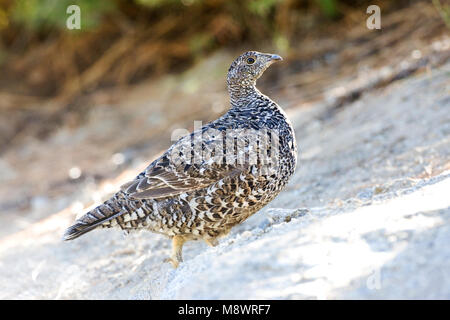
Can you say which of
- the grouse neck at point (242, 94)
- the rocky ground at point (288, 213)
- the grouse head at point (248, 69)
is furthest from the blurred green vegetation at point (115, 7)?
the grouse neck at point (242, 94)

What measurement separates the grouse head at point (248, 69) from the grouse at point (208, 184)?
0.60m

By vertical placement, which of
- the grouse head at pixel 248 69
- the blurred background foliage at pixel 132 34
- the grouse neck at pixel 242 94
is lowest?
the grouse neck at pixel 242 94

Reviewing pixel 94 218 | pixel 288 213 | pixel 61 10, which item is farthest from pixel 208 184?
pixel 61 10

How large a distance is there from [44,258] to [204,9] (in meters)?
8.35

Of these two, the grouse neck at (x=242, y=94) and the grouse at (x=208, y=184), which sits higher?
the grouse neck at (x=242, y=94)

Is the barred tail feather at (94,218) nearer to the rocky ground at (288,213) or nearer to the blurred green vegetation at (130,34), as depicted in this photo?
the rocky ground at (288,213)

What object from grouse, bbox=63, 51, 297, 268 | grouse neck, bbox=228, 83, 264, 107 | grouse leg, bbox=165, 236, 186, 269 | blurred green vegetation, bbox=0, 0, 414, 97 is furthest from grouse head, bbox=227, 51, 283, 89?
blurred green vegetation, bbox=0, 0, 414, 97

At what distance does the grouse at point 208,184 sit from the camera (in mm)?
5031

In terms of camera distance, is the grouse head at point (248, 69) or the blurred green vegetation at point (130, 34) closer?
the grouse head at point (248, 69)

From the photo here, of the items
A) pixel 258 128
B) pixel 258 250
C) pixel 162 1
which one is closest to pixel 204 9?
pixel 162 1

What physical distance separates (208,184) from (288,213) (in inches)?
27.7

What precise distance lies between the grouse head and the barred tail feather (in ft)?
5.30
